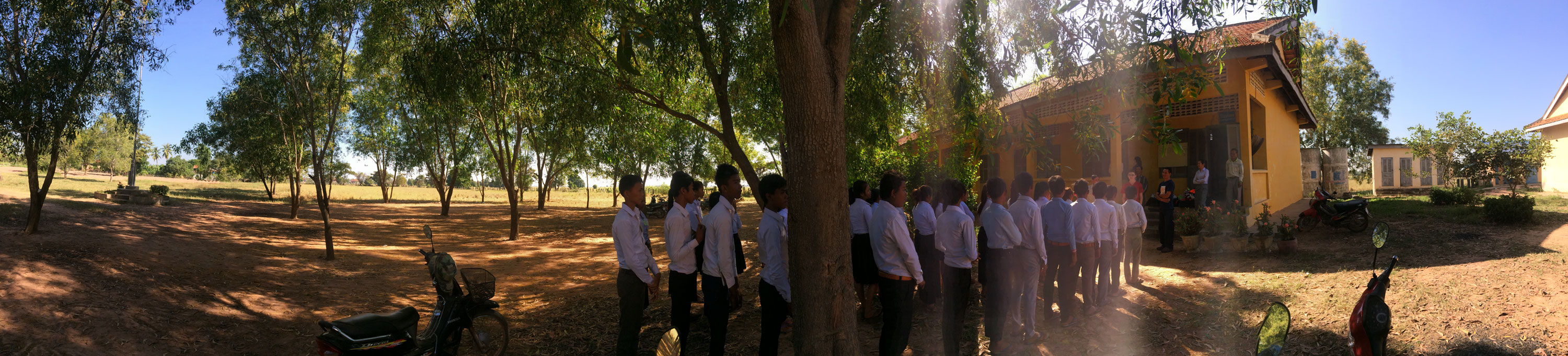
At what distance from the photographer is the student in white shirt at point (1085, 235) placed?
20.3 ft

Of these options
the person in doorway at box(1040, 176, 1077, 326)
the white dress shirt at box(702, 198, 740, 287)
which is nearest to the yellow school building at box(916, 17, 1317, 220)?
the person in doorway at box(1040, 176, 1077, 326)

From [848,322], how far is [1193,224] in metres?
8.06

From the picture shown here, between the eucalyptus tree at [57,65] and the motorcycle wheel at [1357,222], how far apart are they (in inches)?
738

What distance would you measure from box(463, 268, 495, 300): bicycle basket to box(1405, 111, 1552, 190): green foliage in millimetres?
21002

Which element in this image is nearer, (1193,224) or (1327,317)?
(1327,317)

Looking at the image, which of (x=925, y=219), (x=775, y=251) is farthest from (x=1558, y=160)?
(x=775, y=251)

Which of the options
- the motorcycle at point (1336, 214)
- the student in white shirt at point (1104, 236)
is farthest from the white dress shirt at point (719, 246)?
the motorcycle at point (1336, 214)

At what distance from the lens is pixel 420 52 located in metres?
9.79

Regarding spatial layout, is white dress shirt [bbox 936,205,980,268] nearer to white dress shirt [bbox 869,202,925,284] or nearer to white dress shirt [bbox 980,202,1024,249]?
white dress shirt [bbox 980,202,1024,249]

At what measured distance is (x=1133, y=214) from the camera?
24.7 ft

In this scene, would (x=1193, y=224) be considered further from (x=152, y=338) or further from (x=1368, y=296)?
(x=152, y=338)

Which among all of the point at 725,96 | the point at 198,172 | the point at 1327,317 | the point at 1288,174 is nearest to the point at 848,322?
the point at 1327,317

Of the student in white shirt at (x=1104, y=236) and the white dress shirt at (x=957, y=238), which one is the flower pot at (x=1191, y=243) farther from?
the white dress shirt at (x=957, y=238)

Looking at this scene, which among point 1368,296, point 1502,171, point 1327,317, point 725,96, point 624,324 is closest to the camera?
point 1368,296
